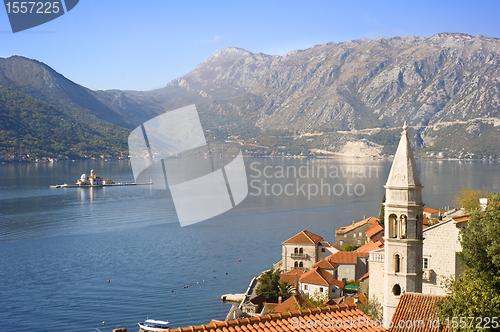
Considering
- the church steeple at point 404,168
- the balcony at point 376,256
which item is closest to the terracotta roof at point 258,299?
the balcony at point 376,256

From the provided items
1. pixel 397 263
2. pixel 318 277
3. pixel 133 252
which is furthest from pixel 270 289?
pixel 133 252

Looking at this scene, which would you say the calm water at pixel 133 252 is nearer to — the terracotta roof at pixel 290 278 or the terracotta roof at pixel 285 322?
the terracotta roof at pixel 290 278

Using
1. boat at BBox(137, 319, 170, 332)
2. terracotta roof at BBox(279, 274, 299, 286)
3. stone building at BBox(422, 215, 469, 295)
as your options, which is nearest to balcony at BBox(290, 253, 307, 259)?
terracotta roof at BBox(279, 274, 299, 286)

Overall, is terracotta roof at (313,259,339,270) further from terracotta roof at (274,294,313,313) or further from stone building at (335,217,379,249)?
stone building at (335,217,379,249)

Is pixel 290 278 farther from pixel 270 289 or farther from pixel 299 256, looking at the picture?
pixel 299 256

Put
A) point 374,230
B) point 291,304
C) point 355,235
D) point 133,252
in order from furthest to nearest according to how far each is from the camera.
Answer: point 133,252 < point 355,235 < point 374,230 < point 291,304
